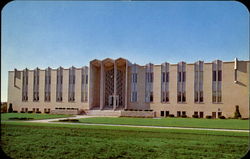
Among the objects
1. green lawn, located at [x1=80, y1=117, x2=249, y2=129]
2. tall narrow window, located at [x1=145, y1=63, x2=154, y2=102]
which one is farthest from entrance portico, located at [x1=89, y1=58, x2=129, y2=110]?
green lawn, located at [x1=80, y1=117, x2=249, y2=129]

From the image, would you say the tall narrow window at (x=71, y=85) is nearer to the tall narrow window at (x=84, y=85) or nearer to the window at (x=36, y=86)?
the tall narrow window at (x=84, y=85)

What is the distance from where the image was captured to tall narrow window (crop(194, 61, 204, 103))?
1623 inches

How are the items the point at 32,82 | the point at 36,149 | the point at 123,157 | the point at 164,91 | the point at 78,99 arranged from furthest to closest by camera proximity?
the point at 32,82
the point at 78,99
the point at 164,91
the point at 36,149
the point at 123,157

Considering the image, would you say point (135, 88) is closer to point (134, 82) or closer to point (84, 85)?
point (134, 82)

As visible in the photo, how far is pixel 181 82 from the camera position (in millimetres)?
42625

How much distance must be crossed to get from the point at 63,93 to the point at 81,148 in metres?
39.3

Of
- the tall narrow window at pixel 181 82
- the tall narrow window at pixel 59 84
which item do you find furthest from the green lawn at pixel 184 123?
the tall narrow window at pixel 59 84

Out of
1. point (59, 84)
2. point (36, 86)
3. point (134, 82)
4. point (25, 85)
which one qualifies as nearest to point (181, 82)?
point (134, 82)

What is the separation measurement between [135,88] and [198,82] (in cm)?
1113

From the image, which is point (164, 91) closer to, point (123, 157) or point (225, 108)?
point (225, 108)

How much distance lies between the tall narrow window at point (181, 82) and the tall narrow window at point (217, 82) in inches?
188

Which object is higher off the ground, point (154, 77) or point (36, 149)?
point (154, 77)

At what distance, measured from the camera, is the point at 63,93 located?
49875 mm

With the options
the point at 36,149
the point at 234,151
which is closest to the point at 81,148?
the point at 36,149
